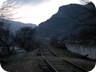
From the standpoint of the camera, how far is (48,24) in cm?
1551

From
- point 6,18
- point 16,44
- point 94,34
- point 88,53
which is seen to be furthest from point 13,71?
point 16,44

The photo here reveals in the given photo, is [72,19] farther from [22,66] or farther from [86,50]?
[86,50]

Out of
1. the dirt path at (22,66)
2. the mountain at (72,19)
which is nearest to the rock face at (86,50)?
the mountain at (72,19)

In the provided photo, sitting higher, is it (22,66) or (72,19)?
(72,19)

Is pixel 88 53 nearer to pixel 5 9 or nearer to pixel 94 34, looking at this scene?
pixel 94 34

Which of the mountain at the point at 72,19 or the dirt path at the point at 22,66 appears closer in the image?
the dirt path at the point at 22,66

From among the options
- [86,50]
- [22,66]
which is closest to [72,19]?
[22,66]

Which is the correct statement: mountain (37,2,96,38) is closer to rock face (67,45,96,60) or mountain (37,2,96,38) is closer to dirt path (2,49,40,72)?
dirt path (2,49,40,72)

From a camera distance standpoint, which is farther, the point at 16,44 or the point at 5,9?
the point at 16,44

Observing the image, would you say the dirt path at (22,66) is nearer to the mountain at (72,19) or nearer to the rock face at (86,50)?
the mountain at (72,19)

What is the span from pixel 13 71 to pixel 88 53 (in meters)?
10.4

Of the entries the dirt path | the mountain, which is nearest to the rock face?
the mountain

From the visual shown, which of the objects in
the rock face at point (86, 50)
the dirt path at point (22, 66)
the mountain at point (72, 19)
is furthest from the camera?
the rock face at point (86, 50)

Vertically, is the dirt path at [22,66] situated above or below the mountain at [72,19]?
below
